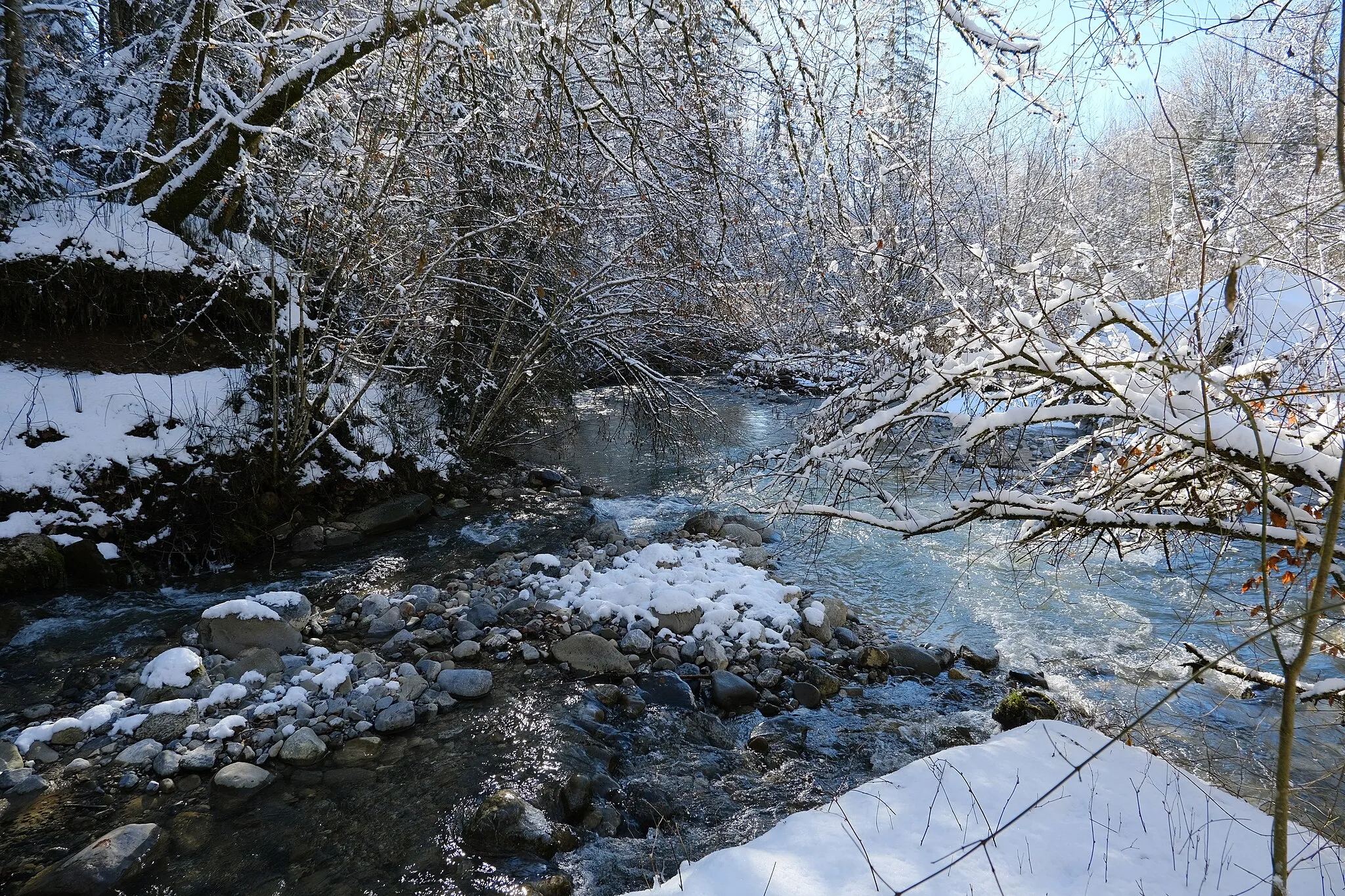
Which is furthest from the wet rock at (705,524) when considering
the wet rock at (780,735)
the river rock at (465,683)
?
the river rock at (465,683)

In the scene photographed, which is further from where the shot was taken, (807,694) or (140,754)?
(807,694)

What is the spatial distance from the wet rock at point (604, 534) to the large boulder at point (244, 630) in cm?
300

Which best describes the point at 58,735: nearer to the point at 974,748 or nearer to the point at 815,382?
the point at 974,748

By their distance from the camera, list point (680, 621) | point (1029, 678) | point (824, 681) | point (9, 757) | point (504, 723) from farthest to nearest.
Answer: point (680, 621), point (1029, 678), point (824, 681), point (504, 723), point (9, 757)

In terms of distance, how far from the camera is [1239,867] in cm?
268

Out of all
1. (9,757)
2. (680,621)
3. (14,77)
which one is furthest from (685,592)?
(14,77)

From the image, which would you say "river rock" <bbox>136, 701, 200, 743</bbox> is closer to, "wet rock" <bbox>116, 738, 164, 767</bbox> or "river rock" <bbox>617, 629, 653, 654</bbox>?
→ "wet rock" <bbox>116, 738, 164, 767</bbox>

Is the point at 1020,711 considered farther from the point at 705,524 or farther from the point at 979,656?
the point at 705,524

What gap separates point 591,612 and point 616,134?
5310 millimetres

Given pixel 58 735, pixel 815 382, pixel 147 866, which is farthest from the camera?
pixel 815 382

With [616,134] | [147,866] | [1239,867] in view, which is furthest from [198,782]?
[616,134]

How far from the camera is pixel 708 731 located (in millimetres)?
4492

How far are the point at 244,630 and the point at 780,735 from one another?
3465mm

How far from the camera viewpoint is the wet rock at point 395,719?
13.9 feet
